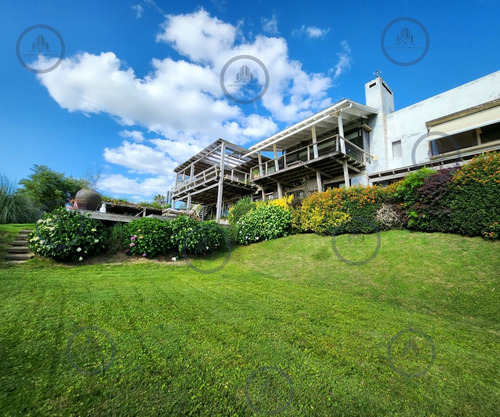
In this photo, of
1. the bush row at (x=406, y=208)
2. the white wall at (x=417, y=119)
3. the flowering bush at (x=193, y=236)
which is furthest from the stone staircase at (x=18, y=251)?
the white wall at (x=417, y=119)

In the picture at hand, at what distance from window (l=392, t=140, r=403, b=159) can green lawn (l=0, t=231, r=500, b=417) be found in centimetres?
920

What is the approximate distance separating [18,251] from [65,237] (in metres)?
1.58

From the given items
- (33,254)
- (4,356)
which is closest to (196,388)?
(4,356)

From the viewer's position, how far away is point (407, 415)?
1601 millimetres

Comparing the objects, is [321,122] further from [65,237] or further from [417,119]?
[65,237]

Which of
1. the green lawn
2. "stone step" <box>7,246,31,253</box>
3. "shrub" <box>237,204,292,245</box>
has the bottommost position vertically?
the green lawn

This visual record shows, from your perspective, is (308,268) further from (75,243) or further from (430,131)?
(430,131)

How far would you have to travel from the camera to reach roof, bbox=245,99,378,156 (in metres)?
12.5

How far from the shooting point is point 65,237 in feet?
21.6

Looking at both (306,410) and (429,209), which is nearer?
(306,410)

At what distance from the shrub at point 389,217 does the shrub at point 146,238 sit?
7.94 meters

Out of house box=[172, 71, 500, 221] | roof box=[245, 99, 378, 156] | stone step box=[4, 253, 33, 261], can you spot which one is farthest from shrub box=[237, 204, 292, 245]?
stone step box=[4, 253, 33, 261]

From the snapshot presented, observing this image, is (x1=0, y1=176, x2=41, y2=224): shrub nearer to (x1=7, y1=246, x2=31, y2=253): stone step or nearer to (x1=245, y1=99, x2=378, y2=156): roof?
(x1=7, y1=246, x2=31, y2=253): stone step

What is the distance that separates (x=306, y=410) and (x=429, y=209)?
299 inches
